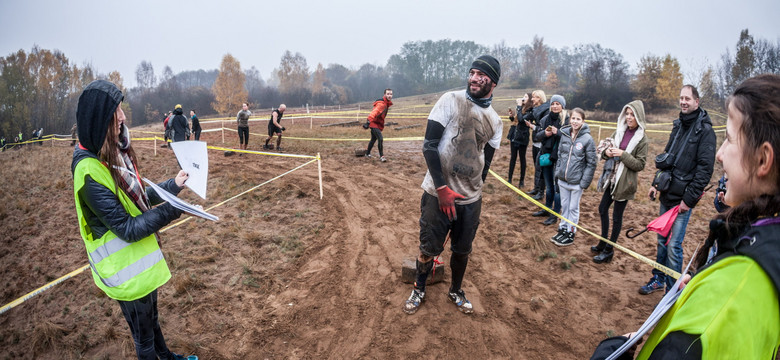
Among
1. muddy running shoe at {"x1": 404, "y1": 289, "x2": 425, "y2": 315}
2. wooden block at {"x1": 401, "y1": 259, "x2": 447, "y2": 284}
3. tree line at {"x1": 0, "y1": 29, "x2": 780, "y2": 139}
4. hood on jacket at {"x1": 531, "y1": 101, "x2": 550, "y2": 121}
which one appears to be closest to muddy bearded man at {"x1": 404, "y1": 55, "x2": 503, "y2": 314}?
muddy running shoe at {"x1": 404, "y1": 289, "x2": 425, "y2": 315}

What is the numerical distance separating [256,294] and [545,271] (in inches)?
152

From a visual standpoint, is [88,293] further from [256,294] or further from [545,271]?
[545,271]

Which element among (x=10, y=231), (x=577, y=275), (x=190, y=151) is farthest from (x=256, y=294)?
(x=10, y=231)

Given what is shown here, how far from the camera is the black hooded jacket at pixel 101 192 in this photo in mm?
2275

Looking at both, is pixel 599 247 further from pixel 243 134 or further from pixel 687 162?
pixel 243 134

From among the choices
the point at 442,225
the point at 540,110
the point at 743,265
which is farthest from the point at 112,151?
the point at 540,110

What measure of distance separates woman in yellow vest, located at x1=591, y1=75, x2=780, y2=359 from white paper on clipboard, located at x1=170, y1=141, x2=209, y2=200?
276 centimetres

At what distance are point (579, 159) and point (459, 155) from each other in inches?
113

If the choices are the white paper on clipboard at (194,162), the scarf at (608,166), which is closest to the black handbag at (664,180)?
the scarf at (608,166)

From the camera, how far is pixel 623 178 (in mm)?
4664

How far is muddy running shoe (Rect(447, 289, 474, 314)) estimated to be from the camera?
12.9ft

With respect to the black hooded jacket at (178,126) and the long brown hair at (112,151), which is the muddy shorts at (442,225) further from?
the black hooded jacket at (178,126)

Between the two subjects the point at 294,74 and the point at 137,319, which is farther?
the point at 294,74

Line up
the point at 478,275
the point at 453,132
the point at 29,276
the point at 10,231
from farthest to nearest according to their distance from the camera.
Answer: the point at 10,231 < the point at 29,276 < the point at 478,275 < the point at 453,132
